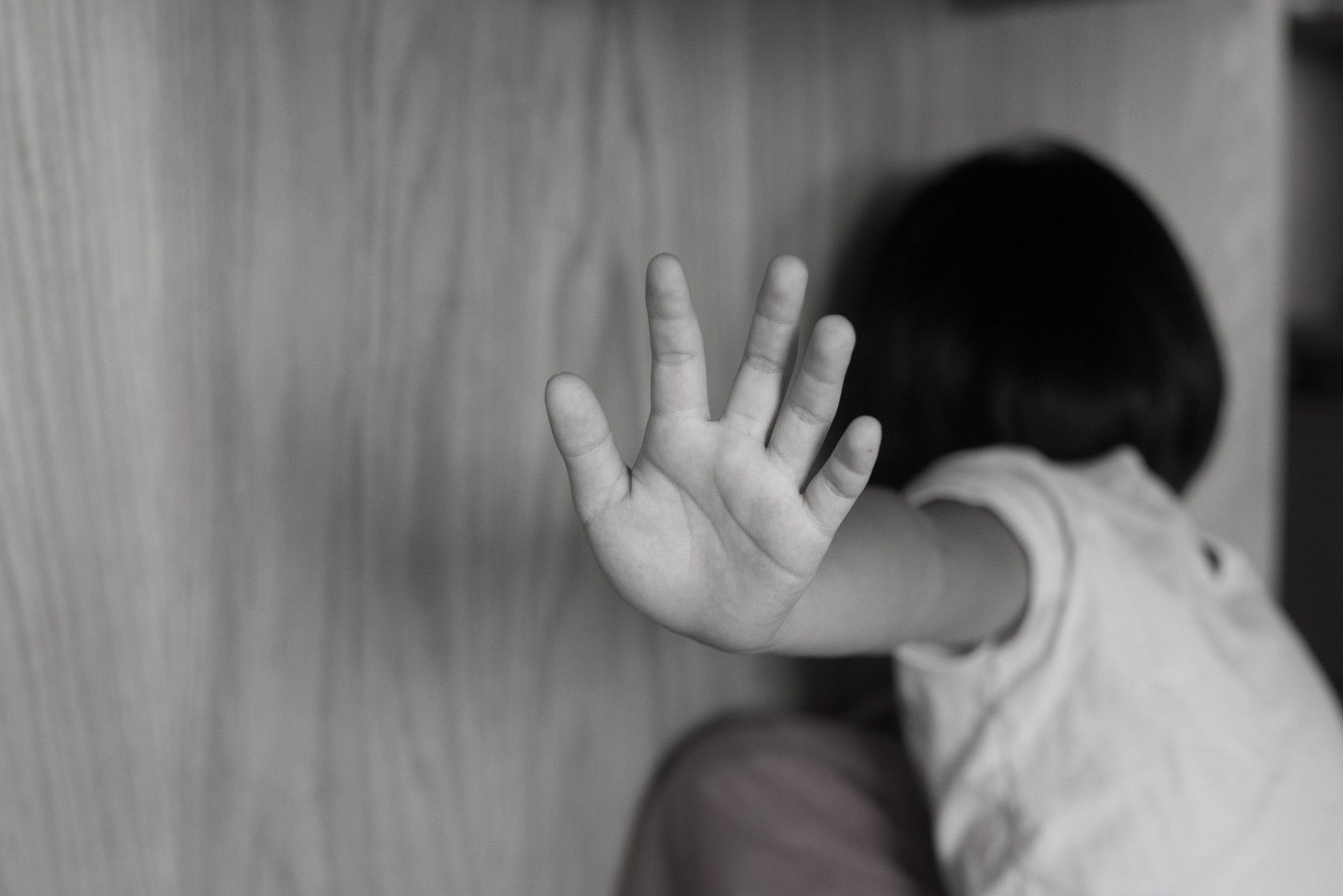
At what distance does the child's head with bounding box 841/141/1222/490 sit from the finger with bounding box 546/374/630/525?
438 mm

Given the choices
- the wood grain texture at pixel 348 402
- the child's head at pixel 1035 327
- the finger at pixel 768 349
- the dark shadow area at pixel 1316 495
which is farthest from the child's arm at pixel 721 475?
the dark shadow area at pixel 1316 495

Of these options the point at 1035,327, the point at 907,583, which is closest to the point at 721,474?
the point at 907,583

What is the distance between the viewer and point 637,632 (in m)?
0.74

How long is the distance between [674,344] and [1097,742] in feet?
1.14

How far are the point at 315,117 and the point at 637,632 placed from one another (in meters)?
0.36

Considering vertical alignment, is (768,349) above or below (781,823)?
above

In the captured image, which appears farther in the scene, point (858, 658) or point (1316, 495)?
point (1316, 495)

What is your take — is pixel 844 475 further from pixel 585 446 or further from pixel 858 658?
pixel 858 658

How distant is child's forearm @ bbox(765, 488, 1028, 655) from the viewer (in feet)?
1.55

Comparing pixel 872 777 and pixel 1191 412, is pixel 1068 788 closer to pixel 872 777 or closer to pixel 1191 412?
pixel 872 777

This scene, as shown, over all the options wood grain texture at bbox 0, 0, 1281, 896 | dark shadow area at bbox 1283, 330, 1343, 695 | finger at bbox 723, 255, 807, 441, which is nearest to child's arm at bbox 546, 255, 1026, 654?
finger at bbox 723, 255, 807, 441

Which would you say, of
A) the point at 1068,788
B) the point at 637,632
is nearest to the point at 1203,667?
the point at 1068,788

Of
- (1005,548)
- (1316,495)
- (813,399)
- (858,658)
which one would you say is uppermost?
(813,399)

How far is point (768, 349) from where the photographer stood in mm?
404
